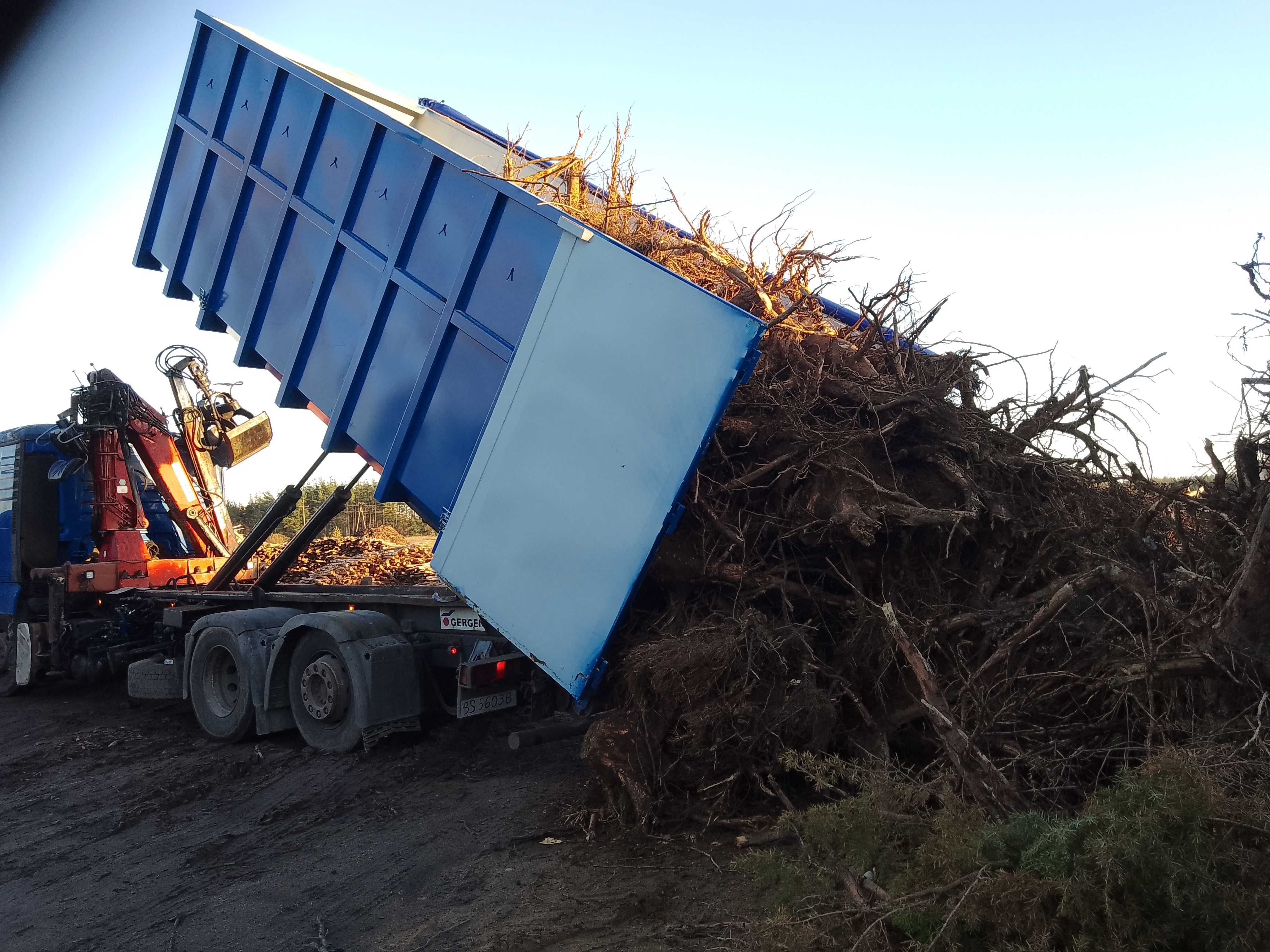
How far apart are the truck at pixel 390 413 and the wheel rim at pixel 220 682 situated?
0.02m

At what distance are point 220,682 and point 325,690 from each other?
1.46 metres

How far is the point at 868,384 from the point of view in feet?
14.4

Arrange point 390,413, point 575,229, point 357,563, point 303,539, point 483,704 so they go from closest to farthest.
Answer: point 575,229, point 390,413, point 483,704, point 303,539, point 357,563

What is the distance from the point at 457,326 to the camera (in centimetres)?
479

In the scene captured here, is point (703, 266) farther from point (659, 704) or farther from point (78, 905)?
point (78, 905)

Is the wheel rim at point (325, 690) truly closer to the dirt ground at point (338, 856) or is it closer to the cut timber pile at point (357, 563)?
the dirt ground at point (338, 856)

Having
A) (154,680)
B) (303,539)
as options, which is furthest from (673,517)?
(154,680)

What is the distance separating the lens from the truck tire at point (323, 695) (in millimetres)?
5781

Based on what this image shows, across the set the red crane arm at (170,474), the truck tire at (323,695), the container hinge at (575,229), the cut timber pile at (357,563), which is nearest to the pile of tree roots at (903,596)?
the container hinge at (575,229)

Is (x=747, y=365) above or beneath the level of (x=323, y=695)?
above

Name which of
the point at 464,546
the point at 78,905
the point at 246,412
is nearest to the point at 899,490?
the point at 464,546

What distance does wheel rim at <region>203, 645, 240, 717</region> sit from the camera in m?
6.74

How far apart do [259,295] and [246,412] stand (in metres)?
3.29

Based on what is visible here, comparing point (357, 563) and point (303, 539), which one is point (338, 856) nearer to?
point (303, 539)
